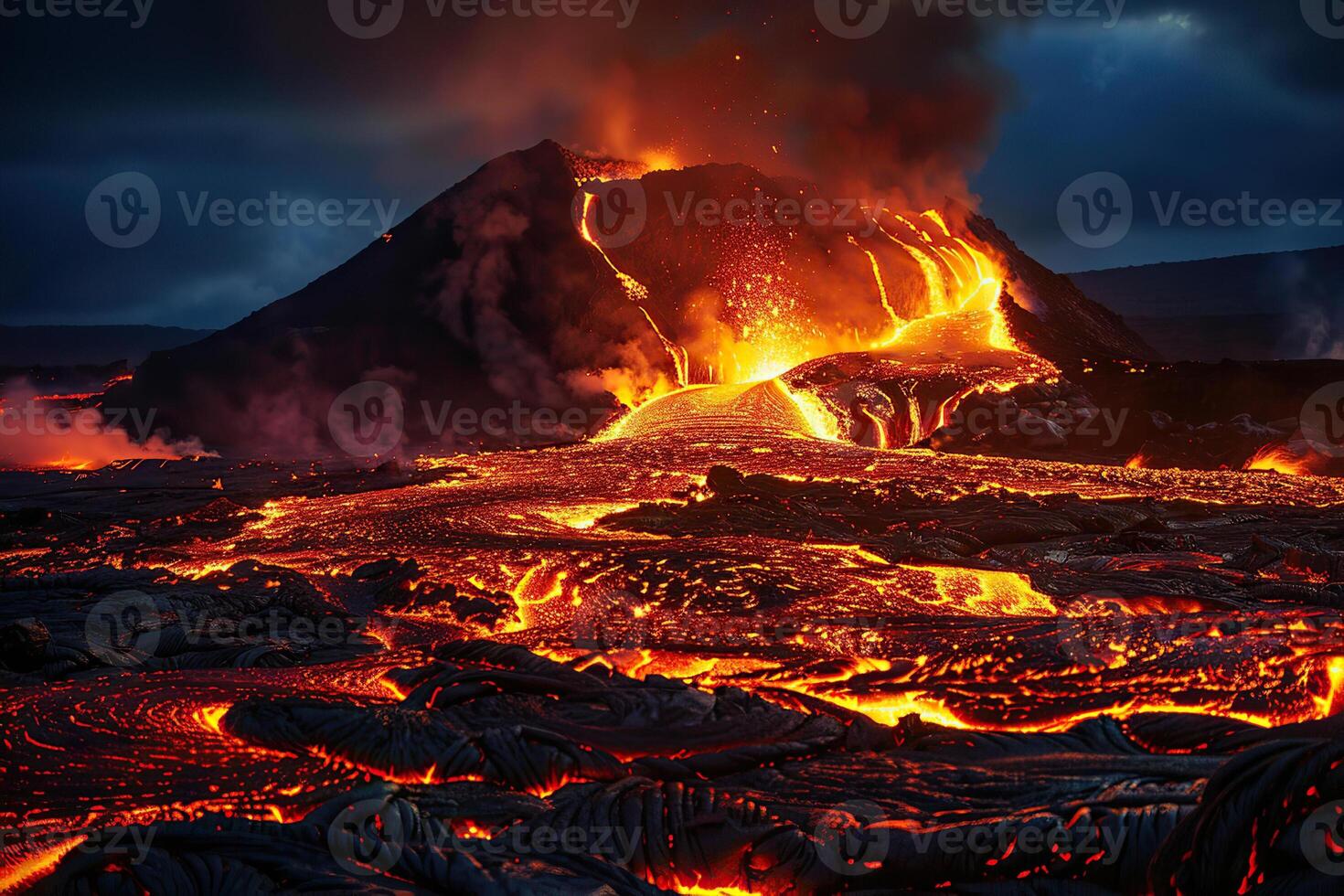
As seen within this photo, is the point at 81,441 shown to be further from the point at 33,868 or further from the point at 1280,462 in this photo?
the point at 1280,462

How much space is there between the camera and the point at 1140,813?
385cm

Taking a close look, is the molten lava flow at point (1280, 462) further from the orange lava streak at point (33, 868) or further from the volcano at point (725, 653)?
the orange lava streak at point (33, 868)

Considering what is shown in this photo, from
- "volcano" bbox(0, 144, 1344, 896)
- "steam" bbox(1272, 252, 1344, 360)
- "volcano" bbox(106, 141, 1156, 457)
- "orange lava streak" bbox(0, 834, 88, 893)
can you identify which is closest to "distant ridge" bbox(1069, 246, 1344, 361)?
"steam" bbox(1272, 252, 1344, 360)

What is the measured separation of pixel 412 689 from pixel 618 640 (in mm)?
1839

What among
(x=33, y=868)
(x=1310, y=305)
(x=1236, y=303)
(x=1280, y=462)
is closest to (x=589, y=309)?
(x=1280, y=462)

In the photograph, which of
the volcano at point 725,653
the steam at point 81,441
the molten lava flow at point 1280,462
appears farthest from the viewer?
the steam at point 81,441

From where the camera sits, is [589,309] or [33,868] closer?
[33,868]

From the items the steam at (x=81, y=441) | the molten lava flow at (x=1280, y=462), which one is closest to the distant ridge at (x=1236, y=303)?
the molten lava flow at (x=1280, y=462)

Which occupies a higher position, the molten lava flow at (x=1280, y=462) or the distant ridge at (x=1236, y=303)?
the distant ridge at (x=1236, y=303)

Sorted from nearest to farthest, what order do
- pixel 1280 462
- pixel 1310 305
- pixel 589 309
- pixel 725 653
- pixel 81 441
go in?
pixel 725 653 → pixel 1280 462 → pixel 81 441 → pixel 589 309 → pixel 1310 305

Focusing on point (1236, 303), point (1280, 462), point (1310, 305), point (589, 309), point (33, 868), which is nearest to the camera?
point (33, 868)

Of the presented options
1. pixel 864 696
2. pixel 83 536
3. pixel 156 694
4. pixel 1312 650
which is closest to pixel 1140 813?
pixel 864 696

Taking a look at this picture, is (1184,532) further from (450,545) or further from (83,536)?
(83,536)

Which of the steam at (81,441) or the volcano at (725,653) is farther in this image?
the steam at (81,441)
